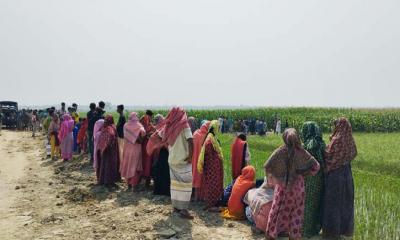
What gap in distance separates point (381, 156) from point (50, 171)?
12617 mm

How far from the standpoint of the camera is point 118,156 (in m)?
10.1

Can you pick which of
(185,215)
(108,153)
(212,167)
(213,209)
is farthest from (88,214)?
(212,167)

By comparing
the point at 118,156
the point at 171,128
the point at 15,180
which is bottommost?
the point at 15,180

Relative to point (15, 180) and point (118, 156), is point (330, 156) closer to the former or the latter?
point (118, 156)

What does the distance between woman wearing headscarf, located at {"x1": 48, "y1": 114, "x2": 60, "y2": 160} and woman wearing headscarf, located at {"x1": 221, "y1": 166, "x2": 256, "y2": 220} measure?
9.59m

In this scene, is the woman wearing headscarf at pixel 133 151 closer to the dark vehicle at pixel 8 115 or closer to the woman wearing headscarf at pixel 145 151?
the woman wearing headscarf at pixel 145 151

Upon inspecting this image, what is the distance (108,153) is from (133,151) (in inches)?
34.2

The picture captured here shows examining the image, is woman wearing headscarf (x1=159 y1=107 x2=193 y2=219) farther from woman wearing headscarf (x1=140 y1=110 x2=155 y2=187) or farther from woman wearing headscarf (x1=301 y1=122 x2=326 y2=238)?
woman wearing headscarf (x1=140 y1=110 x2=155 y2=187)

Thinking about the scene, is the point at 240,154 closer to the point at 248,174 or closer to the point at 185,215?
the point at 248,174

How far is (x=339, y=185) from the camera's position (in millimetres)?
6184

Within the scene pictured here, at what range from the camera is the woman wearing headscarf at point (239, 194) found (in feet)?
23.4

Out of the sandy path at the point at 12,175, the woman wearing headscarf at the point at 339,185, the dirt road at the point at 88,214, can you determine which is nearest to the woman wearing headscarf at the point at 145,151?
the dirt road at the point at 88,214

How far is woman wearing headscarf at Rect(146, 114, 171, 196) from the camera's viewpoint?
8258 mm

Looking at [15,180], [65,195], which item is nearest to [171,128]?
[65,195]
